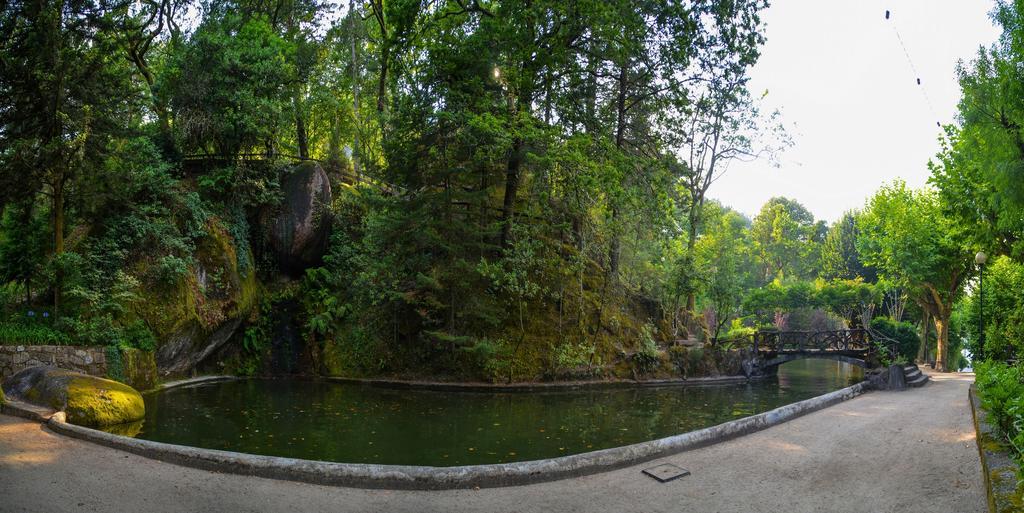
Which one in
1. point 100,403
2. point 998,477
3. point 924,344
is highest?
point 998,477

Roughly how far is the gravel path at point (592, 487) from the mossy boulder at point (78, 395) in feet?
3.65

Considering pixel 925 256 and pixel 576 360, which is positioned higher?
pixel 925 256

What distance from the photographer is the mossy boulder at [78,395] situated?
30.0 ft

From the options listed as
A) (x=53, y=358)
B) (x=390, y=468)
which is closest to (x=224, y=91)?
(x=53, y=358)

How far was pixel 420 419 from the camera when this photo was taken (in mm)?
11867

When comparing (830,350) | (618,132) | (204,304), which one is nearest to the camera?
(204,304)

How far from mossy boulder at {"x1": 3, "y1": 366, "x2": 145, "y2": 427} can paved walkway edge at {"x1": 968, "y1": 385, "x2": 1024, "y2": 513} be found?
38.5ft

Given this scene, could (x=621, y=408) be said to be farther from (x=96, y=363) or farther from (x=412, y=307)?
(x=96, y=363)

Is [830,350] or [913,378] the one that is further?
[830,350]

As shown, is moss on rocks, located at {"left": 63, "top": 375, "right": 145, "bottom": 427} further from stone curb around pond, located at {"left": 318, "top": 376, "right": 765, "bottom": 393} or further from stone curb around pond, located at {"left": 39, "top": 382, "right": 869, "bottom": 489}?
stone curb around pond, located at {"left": 318, "top": 376, "right": 765, "bottom": 393}

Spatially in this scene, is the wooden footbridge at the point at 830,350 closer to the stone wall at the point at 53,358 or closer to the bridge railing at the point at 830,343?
the bridge railing at the point at 830,343

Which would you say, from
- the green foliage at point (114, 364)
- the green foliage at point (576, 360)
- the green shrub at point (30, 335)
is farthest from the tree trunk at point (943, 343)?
the green shrub at point (30, 335)

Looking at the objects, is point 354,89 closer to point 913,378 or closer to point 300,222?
point 300,222

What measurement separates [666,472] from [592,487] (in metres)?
1.06
